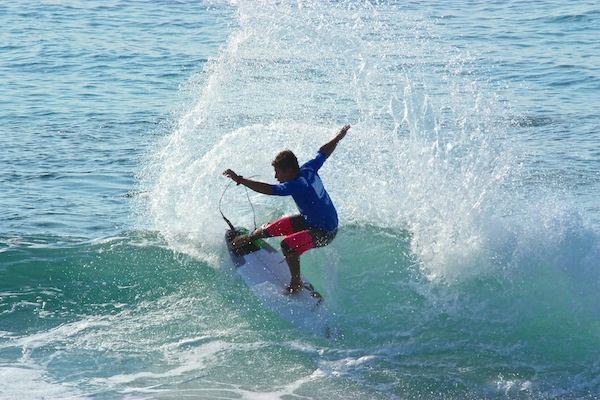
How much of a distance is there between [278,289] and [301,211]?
0.96 meters

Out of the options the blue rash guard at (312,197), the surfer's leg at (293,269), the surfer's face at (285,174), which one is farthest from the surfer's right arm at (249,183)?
the surfer's leg at (293,269)

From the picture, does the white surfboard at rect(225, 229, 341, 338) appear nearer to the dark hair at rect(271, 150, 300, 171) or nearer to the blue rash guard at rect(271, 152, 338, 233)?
the blue rash guard at rect(271, 152, 338, 233)

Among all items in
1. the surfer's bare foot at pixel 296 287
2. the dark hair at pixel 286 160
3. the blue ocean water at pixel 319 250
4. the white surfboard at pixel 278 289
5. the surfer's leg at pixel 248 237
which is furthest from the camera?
the surfer's leg at pixel 248 237

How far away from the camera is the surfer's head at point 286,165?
8.33 m

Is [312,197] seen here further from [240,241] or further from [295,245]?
[240,241]

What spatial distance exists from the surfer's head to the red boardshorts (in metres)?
0.65

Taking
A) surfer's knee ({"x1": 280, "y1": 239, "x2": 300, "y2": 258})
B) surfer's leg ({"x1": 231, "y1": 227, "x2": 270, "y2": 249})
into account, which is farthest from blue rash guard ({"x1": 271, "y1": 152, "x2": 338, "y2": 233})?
surfer's leg ({"x1": 231, "y1": 227, "x2": 270, "y2": 249})

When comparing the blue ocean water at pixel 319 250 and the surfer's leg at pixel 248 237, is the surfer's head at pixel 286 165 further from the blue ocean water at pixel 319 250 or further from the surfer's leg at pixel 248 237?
the blue ocean water at pixel 319 250

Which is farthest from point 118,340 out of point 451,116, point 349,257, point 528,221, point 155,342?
point 451,116

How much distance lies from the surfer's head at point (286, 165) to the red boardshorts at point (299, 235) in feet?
2.12

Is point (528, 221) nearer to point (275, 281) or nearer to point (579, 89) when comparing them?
point (275, 281)

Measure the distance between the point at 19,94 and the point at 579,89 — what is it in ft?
41.9

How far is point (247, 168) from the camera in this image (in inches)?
420

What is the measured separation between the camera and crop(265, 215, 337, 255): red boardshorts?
8.70m
